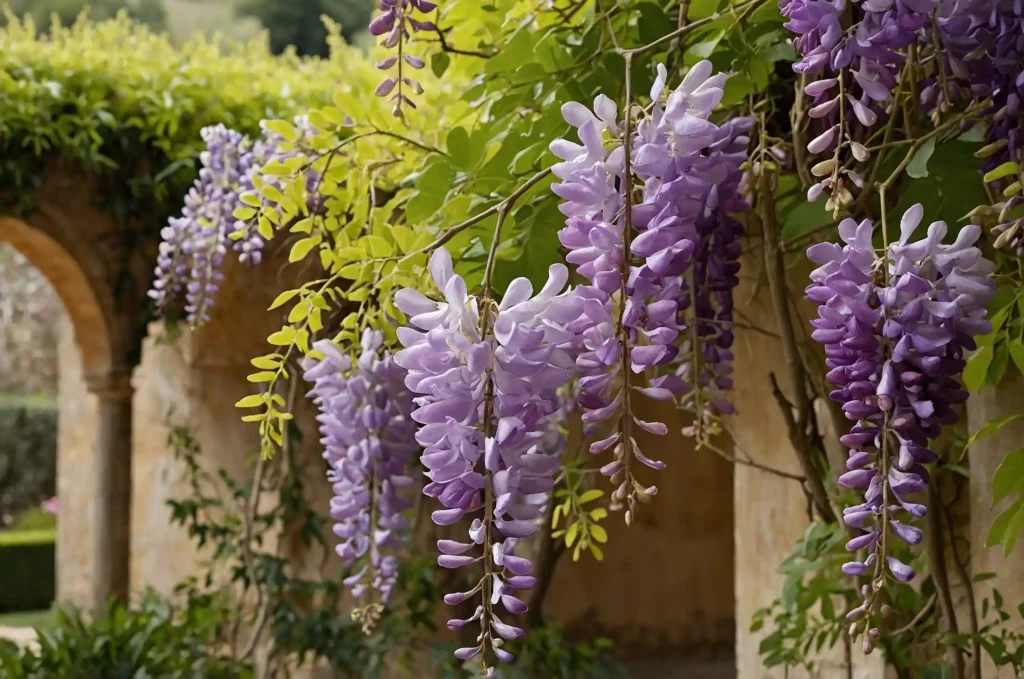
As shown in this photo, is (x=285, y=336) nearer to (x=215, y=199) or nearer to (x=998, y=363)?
(x=998, y=363)

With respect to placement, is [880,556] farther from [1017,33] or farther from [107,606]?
[107,606]

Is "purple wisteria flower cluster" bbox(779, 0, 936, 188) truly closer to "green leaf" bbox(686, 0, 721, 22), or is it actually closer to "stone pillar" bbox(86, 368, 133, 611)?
"green leaf" bbox(686, 0, 721, 22)

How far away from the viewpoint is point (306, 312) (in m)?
1.17

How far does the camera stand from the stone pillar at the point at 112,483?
188 inches

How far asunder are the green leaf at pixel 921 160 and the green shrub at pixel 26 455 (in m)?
12.9

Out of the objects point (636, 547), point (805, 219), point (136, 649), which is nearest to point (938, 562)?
point (805, 219)

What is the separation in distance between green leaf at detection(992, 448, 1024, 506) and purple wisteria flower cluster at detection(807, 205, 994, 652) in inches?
8.1

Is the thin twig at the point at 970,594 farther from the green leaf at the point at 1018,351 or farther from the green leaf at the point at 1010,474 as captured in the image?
the green leaf at the point at 1018,351

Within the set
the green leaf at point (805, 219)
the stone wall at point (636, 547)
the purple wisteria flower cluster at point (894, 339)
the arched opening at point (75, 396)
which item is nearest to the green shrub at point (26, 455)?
the arched opening at point (75, 396)

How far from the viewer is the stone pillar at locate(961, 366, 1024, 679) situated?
1403mm

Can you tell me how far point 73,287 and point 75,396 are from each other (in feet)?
9.19

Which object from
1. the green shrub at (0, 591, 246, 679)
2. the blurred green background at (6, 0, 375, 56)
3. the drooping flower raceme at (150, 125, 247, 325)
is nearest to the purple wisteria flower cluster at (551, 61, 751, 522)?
the drooping flower raceme at (150, 125, 247, 325)

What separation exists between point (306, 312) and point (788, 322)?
50 cm

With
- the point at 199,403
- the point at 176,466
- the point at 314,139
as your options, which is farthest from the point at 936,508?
the point at 176,466
